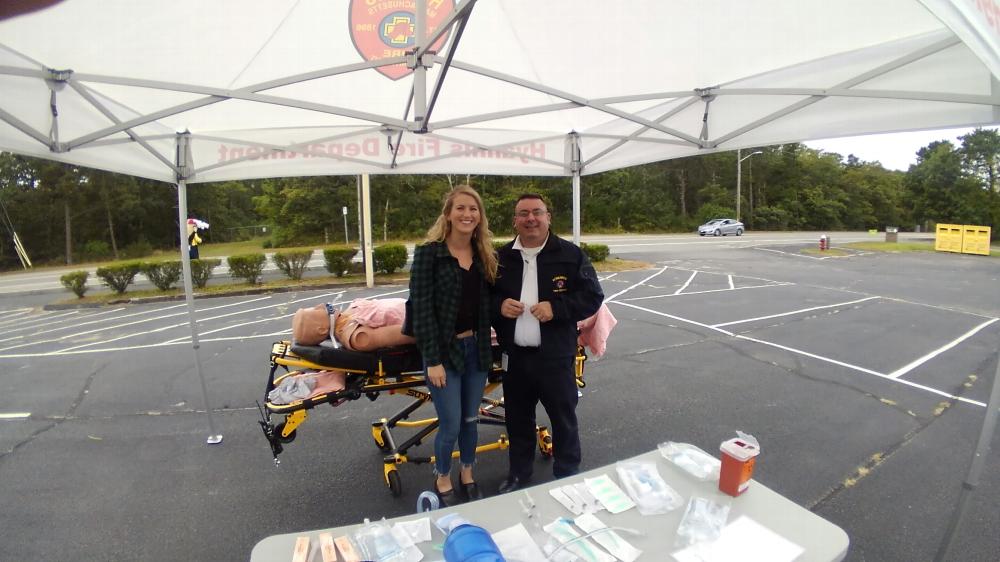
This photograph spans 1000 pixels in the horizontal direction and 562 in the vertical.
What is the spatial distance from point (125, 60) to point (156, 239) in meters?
38.9

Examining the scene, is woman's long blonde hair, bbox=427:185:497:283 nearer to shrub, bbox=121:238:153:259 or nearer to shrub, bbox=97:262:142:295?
shrub, bbox=97:262:142:295

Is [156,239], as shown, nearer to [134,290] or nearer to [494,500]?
[134,290]

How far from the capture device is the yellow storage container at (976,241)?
19344 mm

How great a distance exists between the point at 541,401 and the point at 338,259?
1225 centimetres

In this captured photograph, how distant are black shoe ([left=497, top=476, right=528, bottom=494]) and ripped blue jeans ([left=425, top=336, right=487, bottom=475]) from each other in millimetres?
336

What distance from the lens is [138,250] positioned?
3083 cm

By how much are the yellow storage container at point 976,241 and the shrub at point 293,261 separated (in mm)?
26417

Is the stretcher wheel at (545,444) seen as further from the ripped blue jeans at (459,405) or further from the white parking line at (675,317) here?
the white parking line at (675,317)

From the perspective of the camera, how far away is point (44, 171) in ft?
94.1

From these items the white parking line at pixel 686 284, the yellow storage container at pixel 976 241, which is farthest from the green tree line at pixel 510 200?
the yellow storage container at pixel 976 241

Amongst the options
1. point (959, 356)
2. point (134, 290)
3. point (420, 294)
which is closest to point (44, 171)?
point (134, 290)

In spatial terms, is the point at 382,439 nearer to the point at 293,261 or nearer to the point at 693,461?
the point at 693,461

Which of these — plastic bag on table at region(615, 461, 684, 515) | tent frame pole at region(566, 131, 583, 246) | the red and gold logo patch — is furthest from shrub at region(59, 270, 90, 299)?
plastic bag on table at region(615, 461, 684, 515)

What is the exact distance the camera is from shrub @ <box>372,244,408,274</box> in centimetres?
1417
